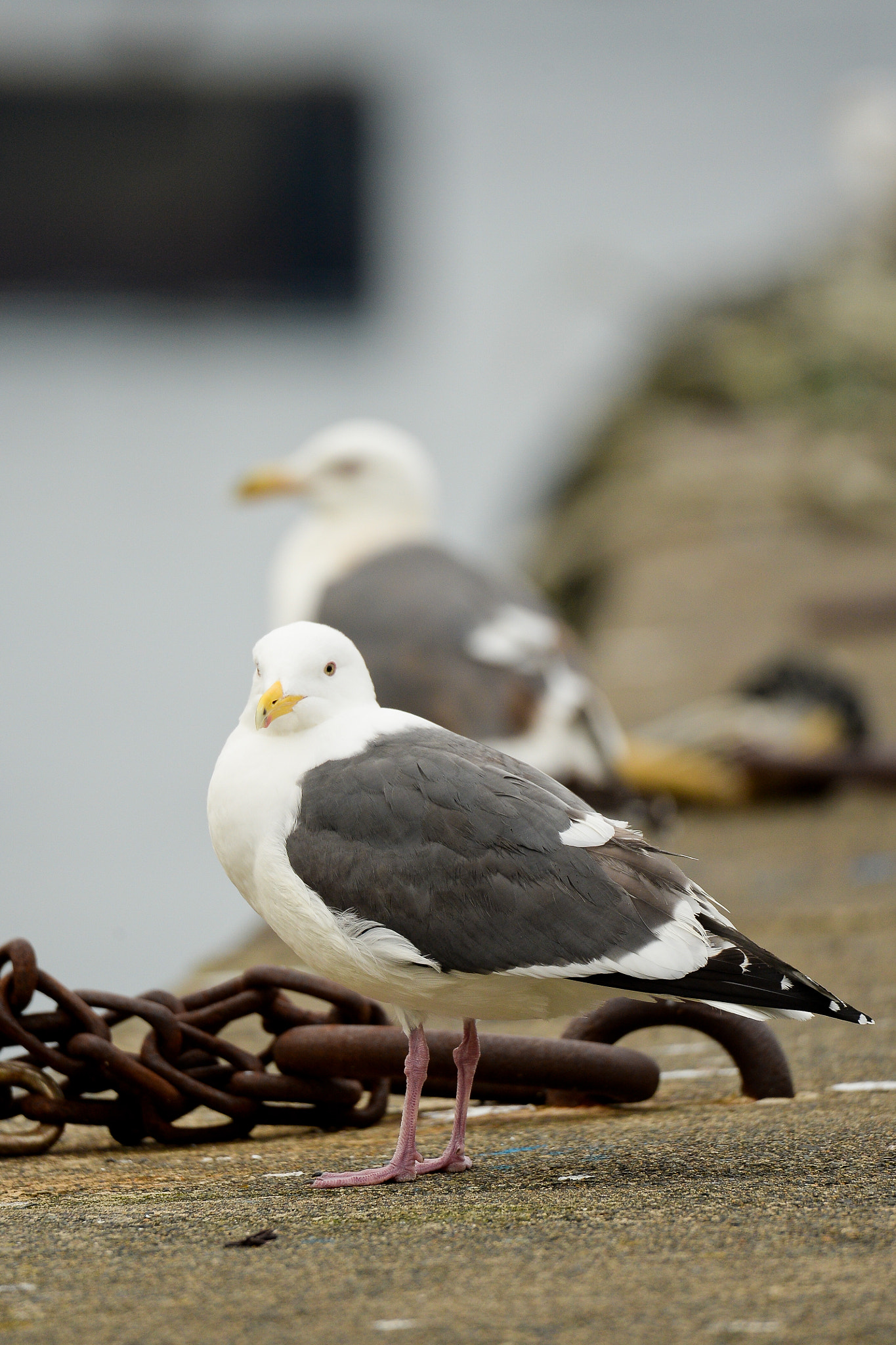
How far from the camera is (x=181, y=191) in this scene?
724 inches

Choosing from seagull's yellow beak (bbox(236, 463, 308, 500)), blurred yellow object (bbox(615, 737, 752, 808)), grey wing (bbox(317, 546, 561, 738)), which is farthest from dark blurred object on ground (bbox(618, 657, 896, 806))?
seagull's yellow beak (bbox(236, 463, 308, 500))

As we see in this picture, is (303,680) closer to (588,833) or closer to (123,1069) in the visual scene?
(588,833)

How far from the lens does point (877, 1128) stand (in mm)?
2072

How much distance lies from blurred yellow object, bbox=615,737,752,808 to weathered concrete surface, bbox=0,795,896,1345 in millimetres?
1892

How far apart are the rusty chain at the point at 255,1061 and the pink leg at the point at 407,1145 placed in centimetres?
10

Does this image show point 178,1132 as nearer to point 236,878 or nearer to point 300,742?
point 236,878

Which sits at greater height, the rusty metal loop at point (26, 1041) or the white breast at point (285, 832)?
the white breast at point (285, 832)

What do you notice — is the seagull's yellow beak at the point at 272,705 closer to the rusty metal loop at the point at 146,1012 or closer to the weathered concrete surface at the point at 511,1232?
the rusty metal loop at the point at 146,1012

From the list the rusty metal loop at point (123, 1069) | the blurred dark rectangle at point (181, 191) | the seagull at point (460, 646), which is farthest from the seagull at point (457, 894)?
the blurred dark rectangle at point (181, 191)

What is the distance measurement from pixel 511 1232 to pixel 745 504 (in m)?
6.29

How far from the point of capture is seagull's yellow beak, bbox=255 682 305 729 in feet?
7.00

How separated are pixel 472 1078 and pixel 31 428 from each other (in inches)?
606

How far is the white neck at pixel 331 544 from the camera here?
16.5 feet

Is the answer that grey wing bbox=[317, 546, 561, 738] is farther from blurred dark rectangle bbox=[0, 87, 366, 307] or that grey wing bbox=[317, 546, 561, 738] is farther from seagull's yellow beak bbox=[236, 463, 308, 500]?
blurred dark rectangle bbox=[0, 87, 366, 307]
